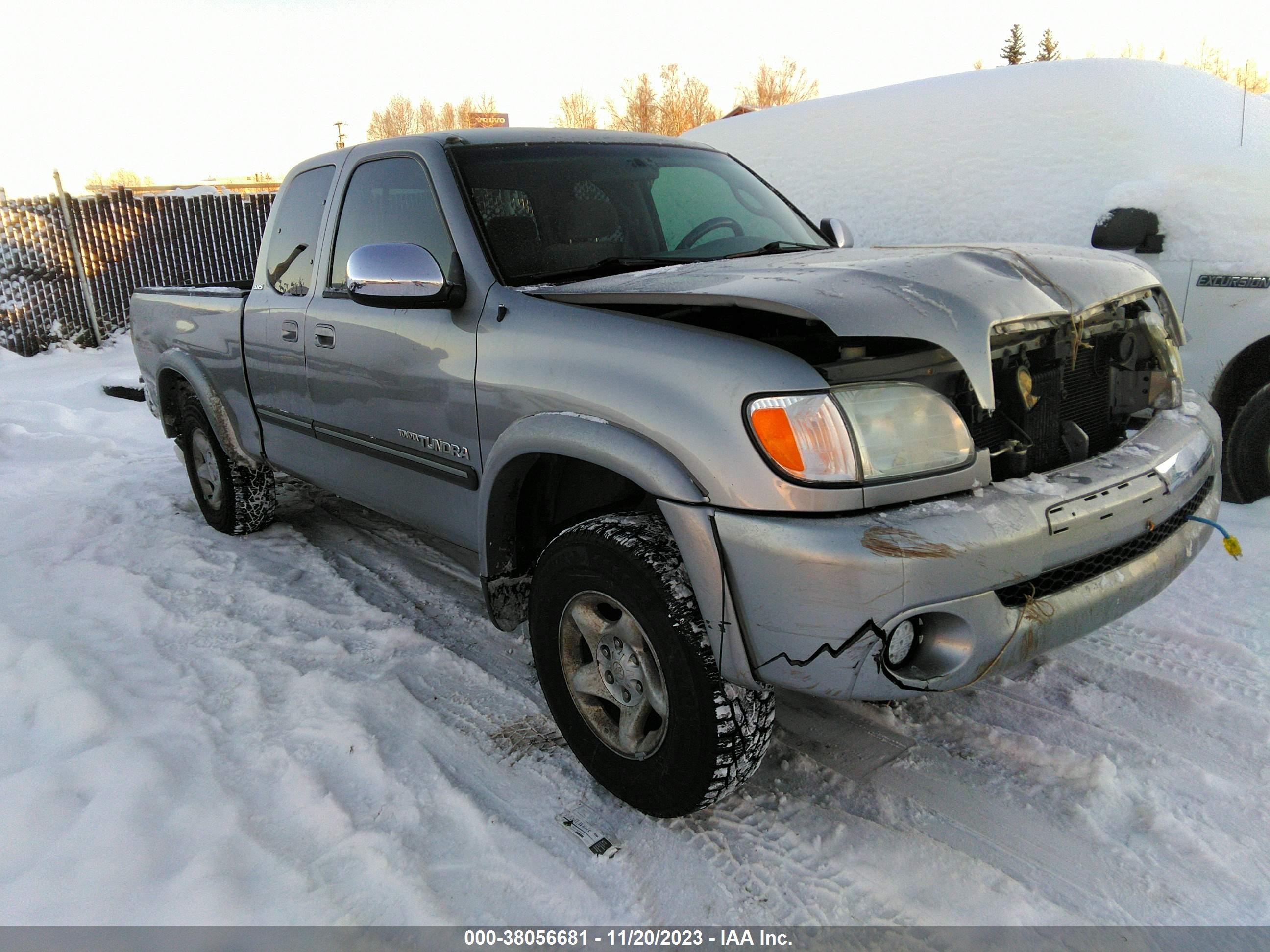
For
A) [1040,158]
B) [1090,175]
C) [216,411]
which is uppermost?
[1040,158]

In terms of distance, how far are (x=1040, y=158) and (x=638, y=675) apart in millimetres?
3656

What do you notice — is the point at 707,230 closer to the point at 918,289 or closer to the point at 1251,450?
the point at 918,289

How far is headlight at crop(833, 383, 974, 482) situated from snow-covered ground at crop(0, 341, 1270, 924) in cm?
99

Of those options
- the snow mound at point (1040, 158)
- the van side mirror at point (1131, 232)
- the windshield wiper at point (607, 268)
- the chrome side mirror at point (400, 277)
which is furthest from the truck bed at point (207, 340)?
the van side mirror at point (1131, 232)

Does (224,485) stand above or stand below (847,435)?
below

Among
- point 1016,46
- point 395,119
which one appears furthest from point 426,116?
point 1016,46

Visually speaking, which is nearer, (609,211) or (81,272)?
(609,211)

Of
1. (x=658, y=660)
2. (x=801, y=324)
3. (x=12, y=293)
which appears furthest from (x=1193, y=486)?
(x=12, y=293)

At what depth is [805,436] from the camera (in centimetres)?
191

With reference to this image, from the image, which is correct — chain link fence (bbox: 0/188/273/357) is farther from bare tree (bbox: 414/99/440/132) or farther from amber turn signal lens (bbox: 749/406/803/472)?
bare tree (bbox: 414/99/440/132)

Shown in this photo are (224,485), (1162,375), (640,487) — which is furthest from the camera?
(224,485)

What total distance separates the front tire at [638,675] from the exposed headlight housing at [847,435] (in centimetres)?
43

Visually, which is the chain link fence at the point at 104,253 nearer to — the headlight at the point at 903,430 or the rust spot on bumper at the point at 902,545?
the headlight at the point at 903,430

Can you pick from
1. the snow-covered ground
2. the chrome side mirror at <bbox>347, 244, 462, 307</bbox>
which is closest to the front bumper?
the snow-covered ground
